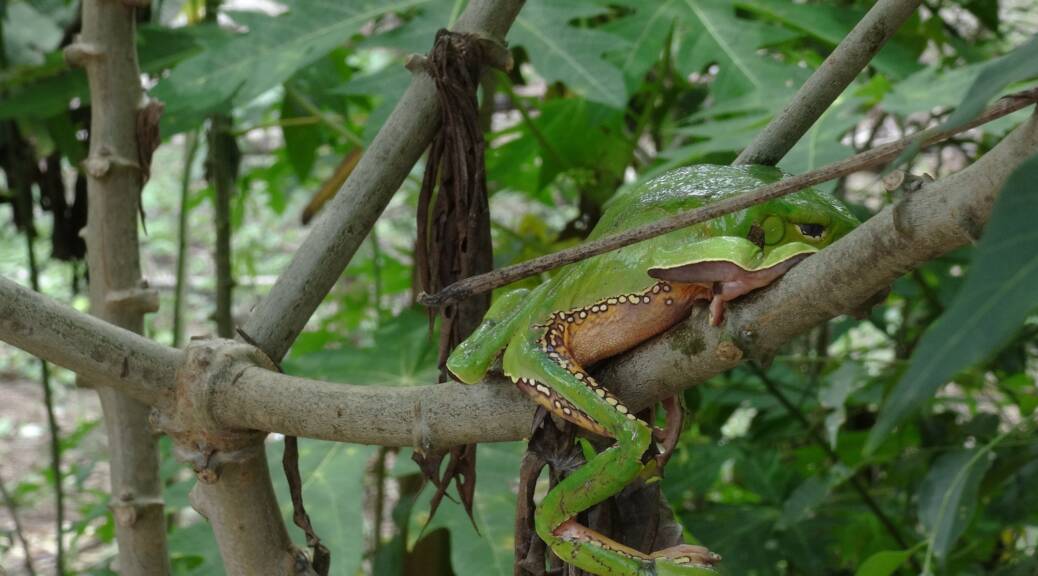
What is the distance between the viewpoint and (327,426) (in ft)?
2.31

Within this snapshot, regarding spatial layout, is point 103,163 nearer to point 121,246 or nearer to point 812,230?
point 121,246

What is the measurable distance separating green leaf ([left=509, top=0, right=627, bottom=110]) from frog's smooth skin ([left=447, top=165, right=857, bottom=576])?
0.53m

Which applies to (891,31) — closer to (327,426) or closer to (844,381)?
(327,426)

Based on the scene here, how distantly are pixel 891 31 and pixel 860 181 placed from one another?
120 inches

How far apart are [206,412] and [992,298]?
576mm

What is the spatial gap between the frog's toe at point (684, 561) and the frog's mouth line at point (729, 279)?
0.15 m

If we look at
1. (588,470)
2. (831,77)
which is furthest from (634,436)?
(831,77)

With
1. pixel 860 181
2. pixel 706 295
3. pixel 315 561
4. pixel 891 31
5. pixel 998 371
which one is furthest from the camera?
pixel 860 181

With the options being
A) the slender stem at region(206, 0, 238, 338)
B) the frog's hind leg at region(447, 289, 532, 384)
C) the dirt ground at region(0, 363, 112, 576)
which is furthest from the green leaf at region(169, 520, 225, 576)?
the dirt ground at region(0, 363, 112, 576)

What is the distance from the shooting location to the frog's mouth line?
60 cm

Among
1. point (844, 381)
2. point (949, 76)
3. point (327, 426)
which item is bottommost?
point (844, 381)

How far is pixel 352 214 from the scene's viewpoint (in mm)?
829

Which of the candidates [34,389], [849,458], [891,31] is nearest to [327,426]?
[891,31]

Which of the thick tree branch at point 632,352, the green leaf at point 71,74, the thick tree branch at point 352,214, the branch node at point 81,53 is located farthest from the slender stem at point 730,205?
the green leaf at point 71,74
